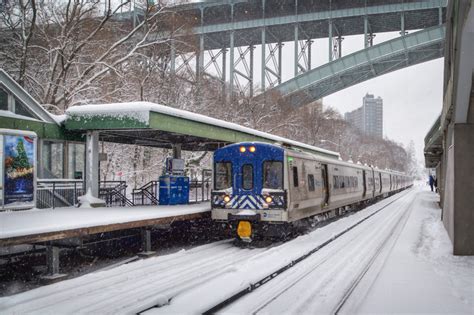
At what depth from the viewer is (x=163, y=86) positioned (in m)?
30.8

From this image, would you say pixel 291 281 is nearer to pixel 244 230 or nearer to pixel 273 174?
pixel 244 230

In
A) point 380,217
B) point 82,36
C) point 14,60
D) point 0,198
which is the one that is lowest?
point 380,217

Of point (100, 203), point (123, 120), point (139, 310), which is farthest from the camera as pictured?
point (100, 203)

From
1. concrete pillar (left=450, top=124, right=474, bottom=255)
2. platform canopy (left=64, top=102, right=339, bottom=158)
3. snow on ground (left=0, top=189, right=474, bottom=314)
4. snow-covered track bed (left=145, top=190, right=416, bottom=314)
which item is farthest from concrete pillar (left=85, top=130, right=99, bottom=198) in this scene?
concrete pillar (left=450, top=124, right=474, bottom=255)

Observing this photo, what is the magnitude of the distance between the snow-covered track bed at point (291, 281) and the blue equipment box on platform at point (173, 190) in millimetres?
4850

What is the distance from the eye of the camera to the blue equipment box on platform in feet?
52.3

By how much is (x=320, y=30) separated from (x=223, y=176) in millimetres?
47068

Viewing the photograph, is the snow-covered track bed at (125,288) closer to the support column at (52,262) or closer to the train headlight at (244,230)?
the support column at (52,262)

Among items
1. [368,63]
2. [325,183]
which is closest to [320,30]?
[368,63]

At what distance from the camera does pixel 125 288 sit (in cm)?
809

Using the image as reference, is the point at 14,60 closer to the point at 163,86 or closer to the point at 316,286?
the point at 163,86

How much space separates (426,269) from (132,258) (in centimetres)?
709

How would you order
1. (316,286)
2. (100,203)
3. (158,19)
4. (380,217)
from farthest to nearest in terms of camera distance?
(158,19) → (380,217) → (100,203) → (316,286)

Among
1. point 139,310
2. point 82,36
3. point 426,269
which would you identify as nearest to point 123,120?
→ point 139,310
